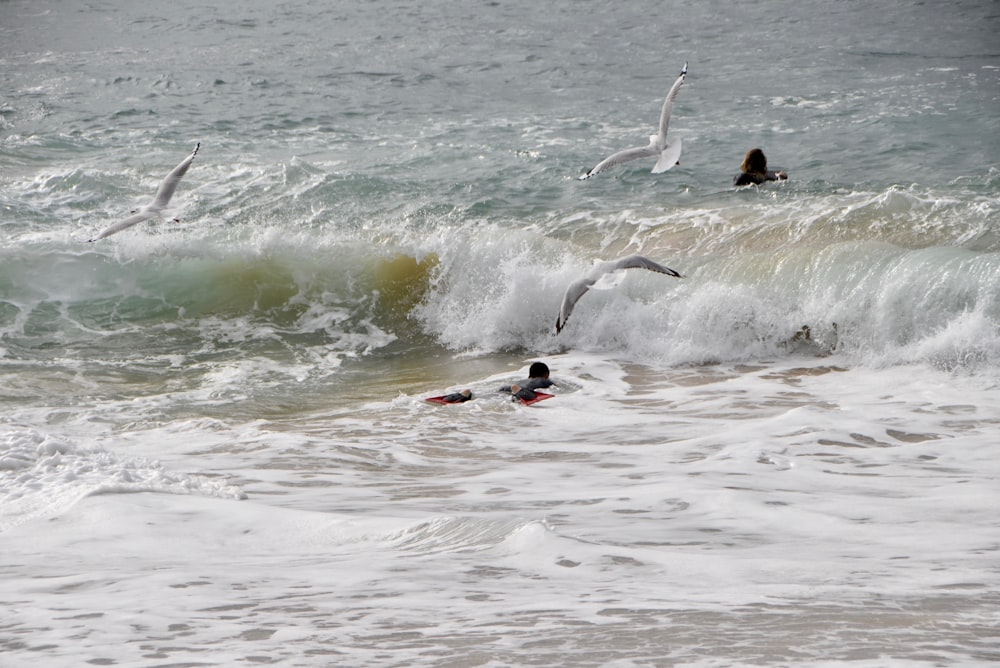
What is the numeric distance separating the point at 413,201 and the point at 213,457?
8310mm

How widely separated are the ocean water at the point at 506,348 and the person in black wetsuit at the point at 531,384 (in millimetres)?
176

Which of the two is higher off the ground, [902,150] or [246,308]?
[902,150]

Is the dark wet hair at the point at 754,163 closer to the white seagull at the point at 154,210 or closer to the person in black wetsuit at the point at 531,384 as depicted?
the person in black wetsuit at the point at 531,384

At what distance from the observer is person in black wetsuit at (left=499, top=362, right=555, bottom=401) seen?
942cm

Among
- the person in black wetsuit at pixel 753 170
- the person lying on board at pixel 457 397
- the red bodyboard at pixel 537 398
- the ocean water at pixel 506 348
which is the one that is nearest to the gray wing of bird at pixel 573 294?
the ocean water at pixel 506 348

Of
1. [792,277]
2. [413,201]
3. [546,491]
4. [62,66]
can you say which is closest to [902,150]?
[792,277]

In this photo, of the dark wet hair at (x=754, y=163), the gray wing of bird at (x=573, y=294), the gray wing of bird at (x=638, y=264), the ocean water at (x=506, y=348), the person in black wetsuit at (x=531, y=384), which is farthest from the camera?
the dark wet hair at (x=754, y=163)

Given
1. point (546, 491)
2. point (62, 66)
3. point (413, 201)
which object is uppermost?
point (62, 66)

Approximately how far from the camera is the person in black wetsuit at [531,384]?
9.42 meters

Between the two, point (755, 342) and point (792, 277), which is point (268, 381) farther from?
point (792, 277)

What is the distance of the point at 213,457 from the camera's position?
25.4 feet

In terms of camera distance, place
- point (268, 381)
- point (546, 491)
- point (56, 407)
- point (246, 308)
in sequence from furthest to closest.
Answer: point (246, 308) < point (268, 381) < point (56, 407) < point (546, 491)

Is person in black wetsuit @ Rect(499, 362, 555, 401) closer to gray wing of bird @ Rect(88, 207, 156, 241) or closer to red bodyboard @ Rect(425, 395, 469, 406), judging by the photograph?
red bodyboard @ Rect(425, 395, 469, 406)

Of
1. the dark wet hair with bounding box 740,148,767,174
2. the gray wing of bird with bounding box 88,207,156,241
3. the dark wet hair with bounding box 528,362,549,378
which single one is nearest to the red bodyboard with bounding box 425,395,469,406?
the dark wet hair with bounding box 528,362,549,378
